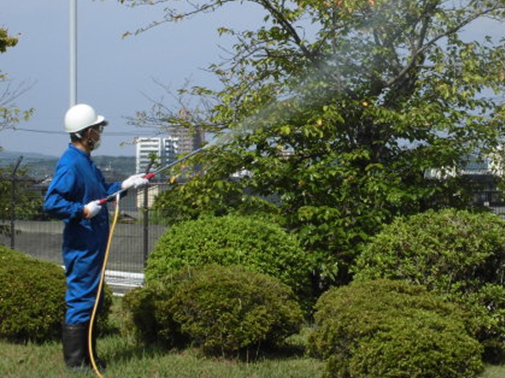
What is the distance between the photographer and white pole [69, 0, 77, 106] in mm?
12891

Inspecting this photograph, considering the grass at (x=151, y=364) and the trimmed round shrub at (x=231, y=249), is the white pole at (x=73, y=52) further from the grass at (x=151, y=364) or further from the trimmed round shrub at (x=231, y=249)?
the grass at (x=151, y=364)

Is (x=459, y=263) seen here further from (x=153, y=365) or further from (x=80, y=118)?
(x=80, y=118)

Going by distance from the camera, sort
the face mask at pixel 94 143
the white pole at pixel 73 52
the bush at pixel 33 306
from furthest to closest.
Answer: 1. the white pole at pixel 73 52
2. the bush at pixel 33 306
3. the face mask at pixel 94 143

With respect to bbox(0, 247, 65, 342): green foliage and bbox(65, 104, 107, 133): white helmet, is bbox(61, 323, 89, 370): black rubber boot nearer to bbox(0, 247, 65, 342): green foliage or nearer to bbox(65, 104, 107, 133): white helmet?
bbox(0, 247, 65, 342): green foliage

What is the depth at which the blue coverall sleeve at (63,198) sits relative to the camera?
5.80m

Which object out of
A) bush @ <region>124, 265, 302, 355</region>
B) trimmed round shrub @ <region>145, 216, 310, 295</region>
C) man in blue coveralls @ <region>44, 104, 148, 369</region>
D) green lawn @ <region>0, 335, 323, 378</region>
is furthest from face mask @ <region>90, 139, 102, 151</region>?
green lawn @ <region>0, 335, 323, 378</region>

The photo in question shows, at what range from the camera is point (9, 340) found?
298 inches

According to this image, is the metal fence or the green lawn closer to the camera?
the green lawn

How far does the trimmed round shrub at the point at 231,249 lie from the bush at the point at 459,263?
0.94 meters

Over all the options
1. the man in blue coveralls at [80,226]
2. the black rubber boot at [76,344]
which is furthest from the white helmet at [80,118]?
the black rubber boot at [76,344]

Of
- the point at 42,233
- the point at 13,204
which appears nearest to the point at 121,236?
the point at 42,233

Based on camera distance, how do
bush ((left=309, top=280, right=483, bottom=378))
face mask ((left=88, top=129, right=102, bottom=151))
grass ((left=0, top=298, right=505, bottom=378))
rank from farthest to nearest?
face mask ((left=88, top=129, right=102, bottom=151))
grass ((left=0, top=298, right=505, bottom=378))
bush ((left=309, top=280, right=483, bottom=378))

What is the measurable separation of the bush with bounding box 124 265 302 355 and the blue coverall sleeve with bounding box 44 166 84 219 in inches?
44.9

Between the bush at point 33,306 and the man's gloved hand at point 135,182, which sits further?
the bush at point 33,306
